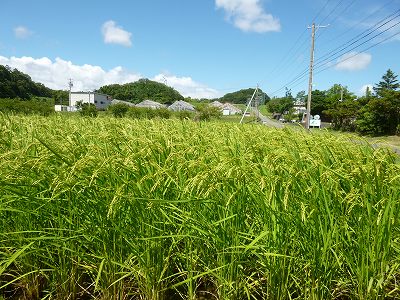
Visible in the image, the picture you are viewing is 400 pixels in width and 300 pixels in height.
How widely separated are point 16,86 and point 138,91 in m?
59.2

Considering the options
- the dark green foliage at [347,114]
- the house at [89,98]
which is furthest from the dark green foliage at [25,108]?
the house at [89,98]

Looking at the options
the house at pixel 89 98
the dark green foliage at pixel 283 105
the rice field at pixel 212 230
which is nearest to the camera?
the rice field at pixel 212 230

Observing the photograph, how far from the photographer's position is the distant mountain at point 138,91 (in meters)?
124

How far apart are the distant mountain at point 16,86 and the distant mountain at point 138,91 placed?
25796mm

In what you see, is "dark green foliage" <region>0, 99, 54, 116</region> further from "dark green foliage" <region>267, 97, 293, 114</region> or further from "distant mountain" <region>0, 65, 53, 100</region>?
"dark green foliage" <region>267, 97, 293, 114</region>

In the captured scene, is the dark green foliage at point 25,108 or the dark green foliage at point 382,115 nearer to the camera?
the dark green foliage at point 25,108

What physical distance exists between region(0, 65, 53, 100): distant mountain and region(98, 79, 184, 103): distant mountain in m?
25.8

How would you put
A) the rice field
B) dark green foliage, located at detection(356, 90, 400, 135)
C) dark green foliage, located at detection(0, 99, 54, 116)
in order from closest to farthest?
the rice field → dark green foliage, located at detection(0, 99, 54, 116) → dark green foliage, located at detection(356, 90, 400, 135)

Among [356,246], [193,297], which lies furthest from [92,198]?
[356,246]

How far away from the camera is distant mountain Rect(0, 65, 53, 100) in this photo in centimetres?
6411

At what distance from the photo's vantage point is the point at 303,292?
5.96ft

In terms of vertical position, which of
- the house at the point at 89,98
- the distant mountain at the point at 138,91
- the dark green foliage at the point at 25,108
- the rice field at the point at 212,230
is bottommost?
the rice field at the point at 212,230

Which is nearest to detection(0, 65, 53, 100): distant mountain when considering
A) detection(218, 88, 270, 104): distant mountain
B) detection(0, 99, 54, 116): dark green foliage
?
detection(0, 99, 54, 116): dark green foliage

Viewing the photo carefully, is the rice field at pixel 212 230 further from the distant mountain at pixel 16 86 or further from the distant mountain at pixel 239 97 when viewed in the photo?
the distant mountain at pixel 239 97
